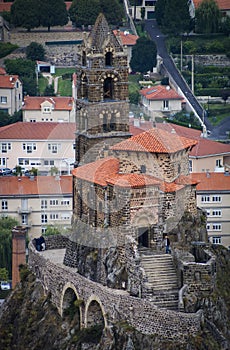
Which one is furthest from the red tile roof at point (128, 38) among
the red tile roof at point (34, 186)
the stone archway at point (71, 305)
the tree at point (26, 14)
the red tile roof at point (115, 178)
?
the stone archway at point (71, 305)

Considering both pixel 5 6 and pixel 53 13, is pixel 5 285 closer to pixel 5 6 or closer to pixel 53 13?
pixel 53 13

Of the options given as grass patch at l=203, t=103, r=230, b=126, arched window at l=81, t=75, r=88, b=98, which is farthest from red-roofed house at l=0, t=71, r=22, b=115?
arched window at l=81, t=75, r=88, b=98

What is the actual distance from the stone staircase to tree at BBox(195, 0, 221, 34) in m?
75.8

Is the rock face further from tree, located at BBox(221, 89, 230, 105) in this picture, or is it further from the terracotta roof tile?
tree, located at BBox(221, 89, 230, 105)

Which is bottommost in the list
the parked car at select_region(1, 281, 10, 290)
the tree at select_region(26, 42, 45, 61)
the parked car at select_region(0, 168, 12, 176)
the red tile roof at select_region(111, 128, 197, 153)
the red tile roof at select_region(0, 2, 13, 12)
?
the parked car at select_region(1, 281, 10, 290)

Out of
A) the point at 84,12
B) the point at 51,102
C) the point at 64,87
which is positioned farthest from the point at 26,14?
the point at 51,102

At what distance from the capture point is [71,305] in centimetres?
10688

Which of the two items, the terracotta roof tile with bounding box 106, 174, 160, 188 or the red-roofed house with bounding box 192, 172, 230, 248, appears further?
the red-roofed house with bounding box 192, 172, 230, 248

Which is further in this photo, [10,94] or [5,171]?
[10,94]

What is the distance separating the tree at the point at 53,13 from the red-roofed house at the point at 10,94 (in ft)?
45.3

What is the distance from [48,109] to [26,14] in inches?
807

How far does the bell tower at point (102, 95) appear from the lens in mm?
110750

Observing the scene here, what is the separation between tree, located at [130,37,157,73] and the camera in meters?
173

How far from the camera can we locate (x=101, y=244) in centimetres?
10494
